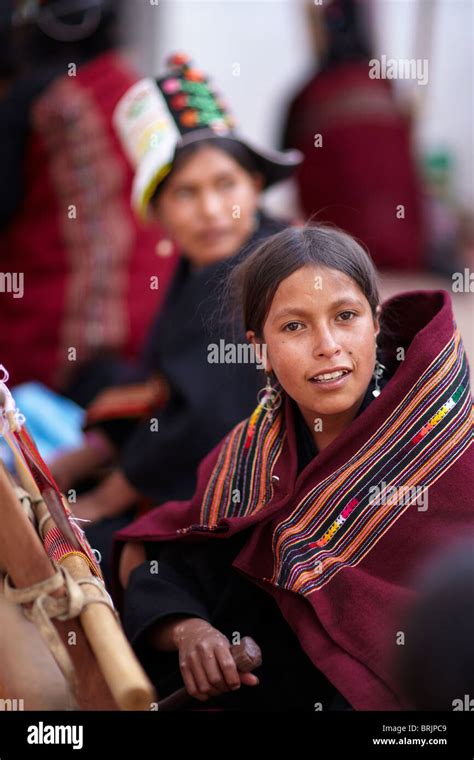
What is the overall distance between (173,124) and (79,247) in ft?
3.41

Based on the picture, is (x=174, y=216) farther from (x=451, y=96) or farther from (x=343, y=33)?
(x=451, y=96)

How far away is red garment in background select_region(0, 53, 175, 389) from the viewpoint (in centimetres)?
363

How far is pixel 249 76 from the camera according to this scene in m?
5.69

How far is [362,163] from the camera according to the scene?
485 cm

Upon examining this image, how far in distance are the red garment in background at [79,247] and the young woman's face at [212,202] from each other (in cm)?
88

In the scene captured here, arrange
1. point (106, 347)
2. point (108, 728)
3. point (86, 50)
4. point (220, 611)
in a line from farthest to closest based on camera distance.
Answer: point (86, 50), point (106, 347), point (220, 611), point (108, 728)

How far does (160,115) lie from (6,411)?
1.33 meters

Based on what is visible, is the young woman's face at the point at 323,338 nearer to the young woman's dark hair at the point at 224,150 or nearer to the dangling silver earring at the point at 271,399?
the dangling silver earring at the point at 271,399

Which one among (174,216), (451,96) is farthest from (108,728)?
(451,96)

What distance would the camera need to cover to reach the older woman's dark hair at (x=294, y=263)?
167cm

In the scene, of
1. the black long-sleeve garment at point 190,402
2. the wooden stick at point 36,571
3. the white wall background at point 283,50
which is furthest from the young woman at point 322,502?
the white wall background at point 283,50

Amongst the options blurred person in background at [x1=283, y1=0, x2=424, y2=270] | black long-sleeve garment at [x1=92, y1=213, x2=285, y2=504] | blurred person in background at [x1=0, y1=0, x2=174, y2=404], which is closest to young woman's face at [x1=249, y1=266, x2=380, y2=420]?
black long-sleeve garment at [x1=92, y1=213, x2=285, y2=504]

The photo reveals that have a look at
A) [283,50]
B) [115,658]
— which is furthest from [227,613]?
[283,50]

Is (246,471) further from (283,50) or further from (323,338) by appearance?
(283,50)
